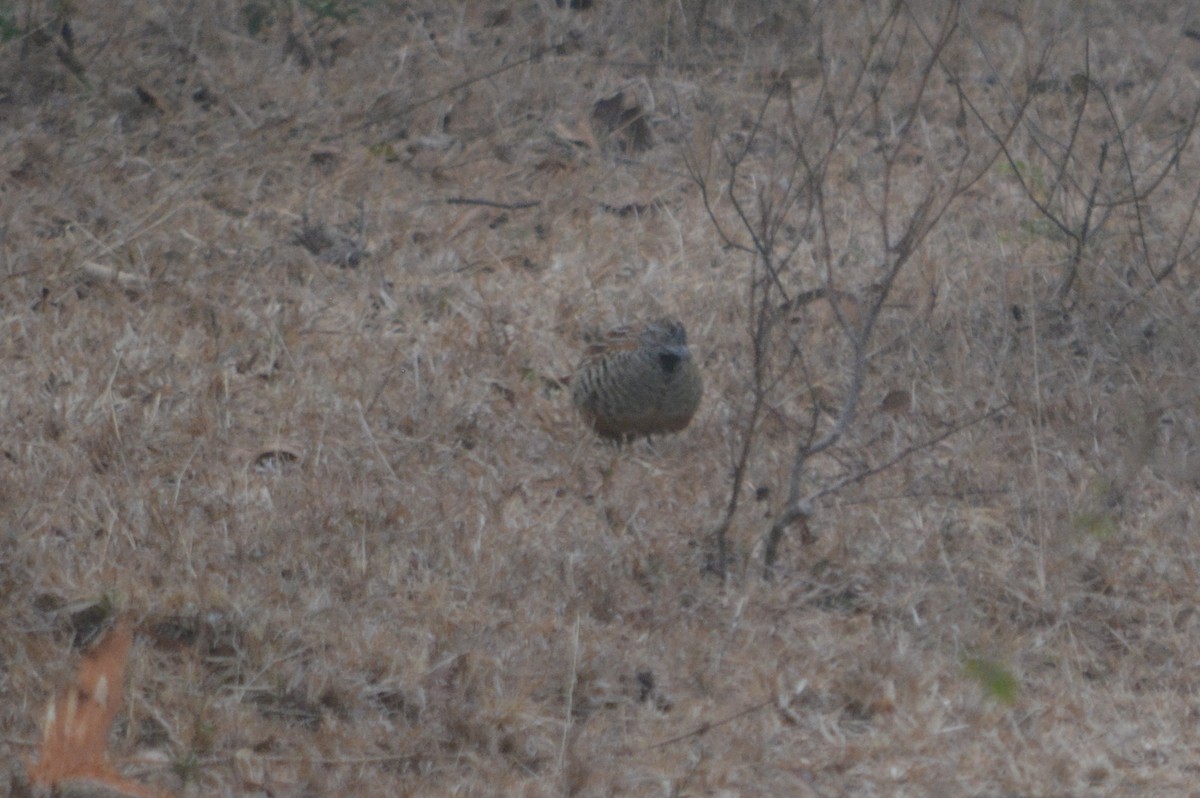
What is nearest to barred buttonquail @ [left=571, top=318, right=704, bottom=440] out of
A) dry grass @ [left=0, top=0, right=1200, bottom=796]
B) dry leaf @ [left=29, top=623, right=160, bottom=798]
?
dry grass @ [left=0, top=0, right=1200, bottom=796]

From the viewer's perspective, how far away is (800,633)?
461cm

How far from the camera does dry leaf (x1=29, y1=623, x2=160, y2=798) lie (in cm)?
357

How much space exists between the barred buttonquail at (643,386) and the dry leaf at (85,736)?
2.36m

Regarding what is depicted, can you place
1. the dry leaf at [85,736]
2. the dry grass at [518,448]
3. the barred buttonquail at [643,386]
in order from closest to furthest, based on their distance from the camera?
the dry leaf at [85,736] < the dry grass at [518,448] < the barred buttonquail at [643,386]

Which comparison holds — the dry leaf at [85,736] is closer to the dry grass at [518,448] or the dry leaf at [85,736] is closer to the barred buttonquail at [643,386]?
the dry grass at [518,448]

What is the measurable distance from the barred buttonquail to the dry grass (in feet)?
0.45

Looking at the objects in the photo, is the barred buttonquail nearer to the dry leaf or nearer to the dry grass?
the dry grass

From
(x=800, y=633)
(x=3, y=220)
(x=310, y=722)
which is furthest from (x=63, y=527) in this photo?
(x=3, y=220)

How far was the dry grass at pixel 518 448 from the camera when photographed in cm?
401

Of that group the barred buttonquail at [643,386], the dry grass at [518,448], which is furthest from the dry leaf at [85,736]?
the barred buttonquail at [643,386]

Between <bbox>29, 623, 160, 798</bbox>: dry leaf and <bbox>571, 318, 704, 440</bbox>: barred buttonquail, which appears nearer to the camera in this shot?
<bbox>29, 623, 160, 798</bbox>: dry leaf

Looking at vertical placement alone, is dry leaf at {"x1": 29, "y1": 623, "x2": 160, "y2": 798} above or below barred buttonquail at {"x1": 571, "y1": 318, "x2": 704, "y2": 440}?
above

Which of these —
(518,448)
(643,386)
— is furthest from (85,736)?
(643,386)

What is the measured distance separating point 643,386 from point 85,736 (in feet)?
8.68
